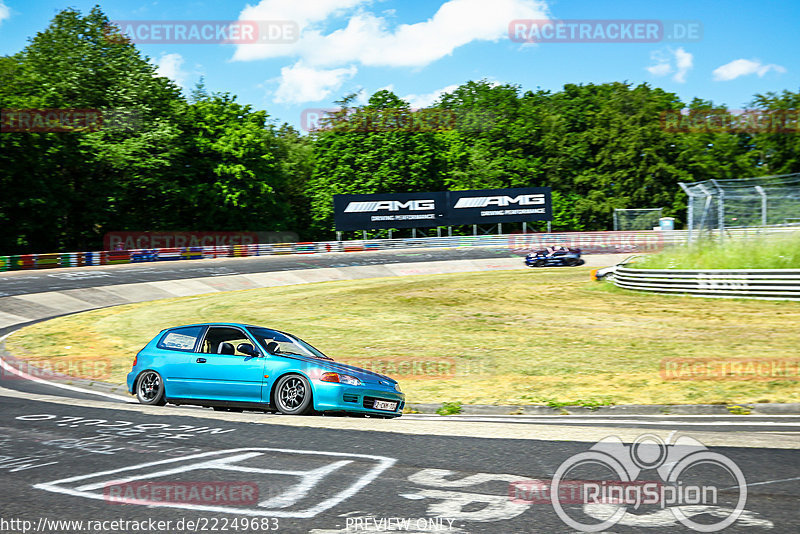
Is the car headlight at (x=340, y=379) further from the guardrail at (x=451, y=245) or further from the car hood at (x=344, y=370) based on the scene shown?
the guardrail at (x=451, y=245)

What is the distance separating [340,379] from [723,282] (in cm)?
1839

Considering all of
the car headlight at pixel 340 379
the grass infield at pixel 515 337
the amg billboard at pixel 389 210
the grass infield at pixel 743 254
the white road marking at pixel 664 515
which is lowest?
the grass infield at pixel 515 337

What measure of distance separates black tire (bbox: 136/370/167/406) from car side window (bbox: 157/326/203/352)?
494mm

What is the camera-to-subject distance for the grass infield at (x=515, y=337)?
12328 millimetres

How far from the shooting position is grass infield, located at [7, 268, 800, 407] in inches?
485

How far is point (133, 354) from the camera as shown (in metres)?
18.1

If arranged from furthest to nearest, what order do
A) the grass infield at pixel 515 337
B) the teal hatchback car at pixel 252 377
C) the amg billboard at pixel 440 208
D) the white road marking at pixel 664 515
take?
1. the amg billboard at pixel 440 208
2. the grass infield at pixel 515 337
3. the teal hatchback car at pixel 252 377
4. the white road marking at pixel 664 515

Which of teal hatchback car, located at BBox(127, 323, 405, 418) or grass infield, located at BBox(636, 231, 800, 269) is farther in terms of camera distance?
grass infield, located at BBox(636, 231, 800, 269)

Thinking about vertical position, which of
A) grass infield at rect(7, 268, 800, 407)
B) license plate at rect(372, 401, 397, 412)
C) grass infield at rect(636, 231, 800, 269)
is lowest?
grass infield at rect(7, 268, 800, 407)

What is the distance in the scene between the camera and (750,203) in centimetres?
2436

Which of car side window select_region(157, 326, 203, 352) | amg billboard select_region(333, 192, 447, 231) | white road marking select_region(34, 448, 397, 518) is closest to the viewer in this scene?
white road marking select_region(34, 448, 397, 518)

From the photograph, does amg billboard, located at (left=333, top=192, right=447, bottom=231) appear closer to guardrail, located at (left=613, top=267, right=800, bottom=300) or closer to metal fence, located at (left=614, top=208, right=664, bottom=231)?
metal fence, located at (left=614, top=208, right=664, bottom=231)

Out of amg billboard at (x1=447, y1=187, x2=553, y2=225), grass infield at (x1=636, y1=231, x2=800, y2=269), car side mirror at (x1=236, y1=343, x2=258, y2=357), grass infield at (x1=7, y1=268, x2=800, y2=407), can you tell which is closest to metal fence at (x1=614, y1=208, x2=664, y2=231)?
amg billboard at (x1=447, y1=187, x2=553, y2=225)

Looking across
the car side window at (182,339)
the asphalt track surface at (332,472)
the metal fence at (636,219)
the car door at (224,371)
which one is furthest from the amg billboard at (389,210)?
the asphalt track surface at (332,472)
